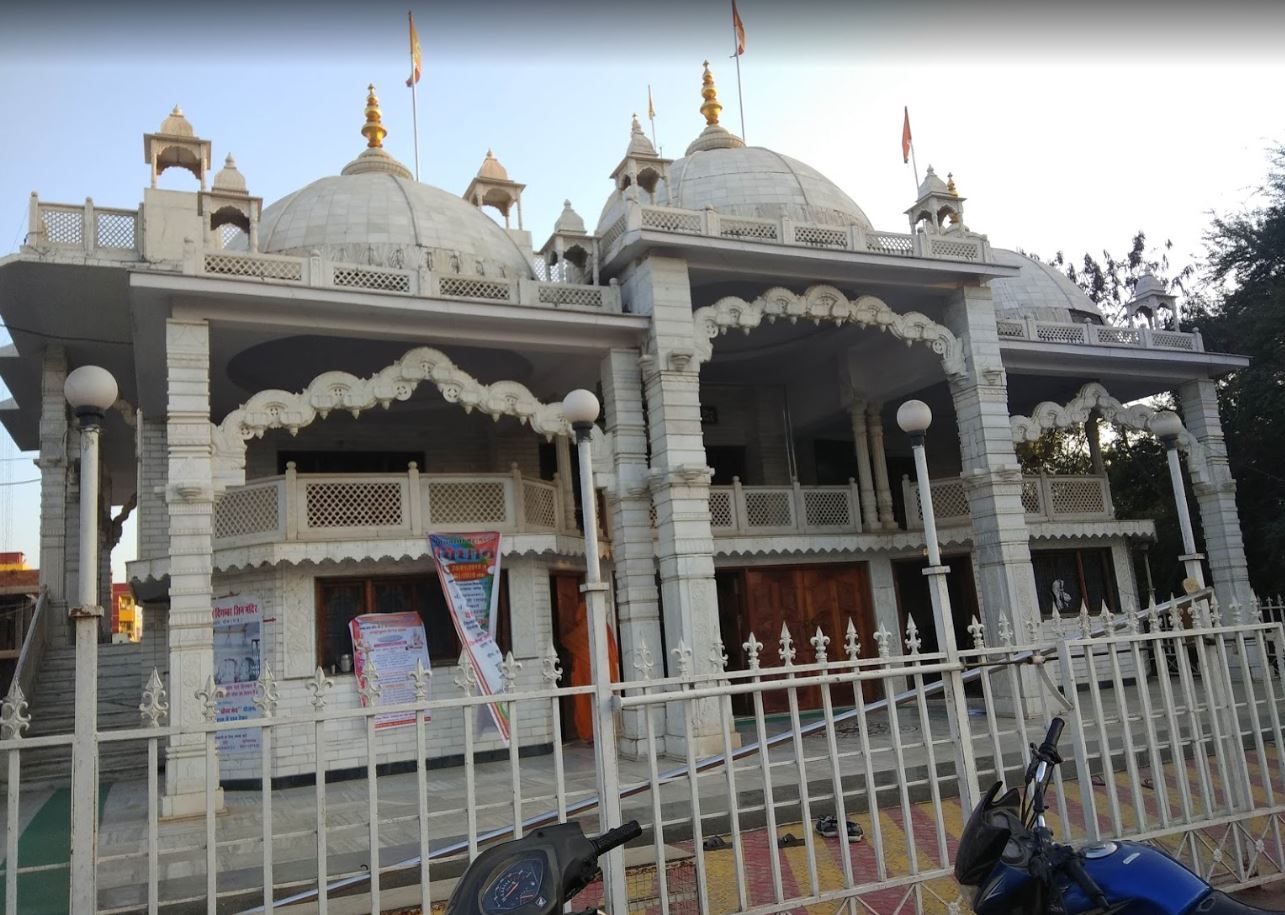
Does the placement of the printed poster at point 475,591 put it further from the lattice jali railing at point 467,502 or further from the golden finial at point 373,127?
the golden finial at point 373,127

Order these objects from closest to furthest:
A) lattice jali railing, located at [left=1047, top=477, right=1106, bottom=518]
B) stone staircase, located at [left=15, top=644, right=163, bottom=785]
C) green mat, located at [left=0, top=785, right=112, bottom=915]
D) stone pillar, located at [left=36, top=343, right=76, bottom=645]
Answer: green mat, located at [left=0, top=785, right=112, bottom=915], stone staircase, located at [left=15, top=644, right=163, bottom=785], stone pillar, located at [left=36, top=343, right=76, bottom=645], lattice jali railing, located at [left=1047, top=477, right=1106, bottom=518]

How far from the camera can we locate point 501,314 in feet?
42.9

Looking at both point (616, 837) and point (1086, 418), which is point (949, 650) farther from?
point (1086, 418)

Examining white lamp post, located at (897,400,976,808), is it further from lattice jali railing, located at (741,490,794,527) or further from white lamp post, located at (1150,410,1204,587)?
lattice jali railing, located at (741,490,794,527)

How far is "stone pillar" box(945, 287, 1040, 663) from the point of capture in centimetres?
1451

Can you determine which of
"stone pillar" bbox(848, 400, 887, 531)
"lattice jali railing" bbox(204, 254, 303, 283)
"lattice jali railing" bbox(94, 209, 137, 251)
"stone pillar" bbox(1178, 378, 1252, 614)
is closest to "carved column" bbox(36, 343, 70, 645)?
"lattice jali railing" bbox(94, 209, 137, 251)

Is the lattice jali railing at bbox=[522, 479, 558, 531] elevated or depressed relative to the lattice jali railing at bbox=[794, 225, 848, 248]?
depressed

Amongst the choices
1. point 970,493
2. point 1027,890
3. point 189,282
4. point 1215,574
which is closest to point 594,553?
point 1027,890

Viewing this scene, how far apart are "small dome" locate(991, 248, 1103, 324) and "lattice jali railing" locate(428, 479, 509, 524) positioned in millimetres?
12298

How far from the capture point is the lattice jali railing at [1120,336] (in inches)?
728

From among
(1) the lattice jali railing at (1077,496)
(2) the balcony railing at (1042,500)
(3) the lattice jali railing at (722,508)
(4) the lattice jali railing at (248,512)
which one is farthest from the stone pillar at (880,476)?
(4) the lattice jali railing at (248,512)

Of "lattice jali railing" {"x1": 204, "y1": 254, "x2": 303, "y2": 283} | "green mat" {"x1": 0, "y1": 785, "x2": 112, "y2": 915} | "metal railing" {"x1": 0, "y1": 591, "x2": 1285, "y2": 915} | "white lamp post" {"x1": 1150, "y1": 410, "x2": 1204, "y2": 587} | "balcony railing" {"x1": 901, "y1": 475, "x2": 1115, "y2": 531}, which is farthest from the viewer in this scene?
"balcony railing" {"x1": 901, "y1": 475, "x2": 1115, "y2": 531}

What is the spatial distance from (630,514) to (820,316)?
13.8 feet

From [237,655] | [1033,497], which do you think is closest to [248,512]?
[237,655]
